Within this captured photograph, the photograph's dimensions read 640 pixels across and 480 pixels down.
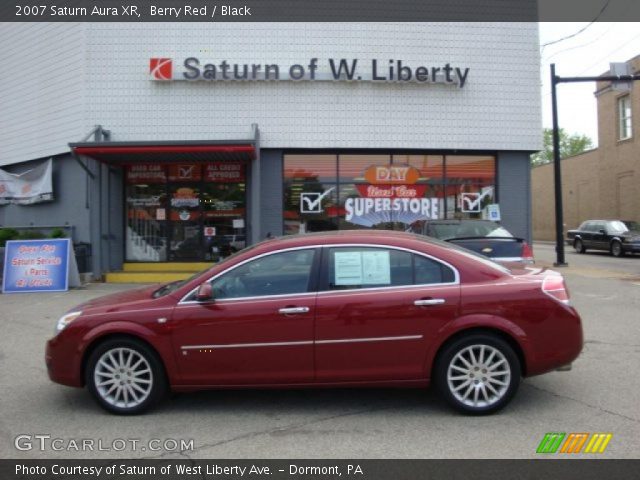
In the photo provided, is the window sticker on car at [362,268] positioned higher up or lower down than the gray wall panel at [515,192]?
lower down

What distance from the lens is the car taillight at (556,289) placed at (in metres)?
4.73

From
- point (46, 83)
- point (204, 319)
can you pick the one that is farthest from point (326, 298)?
point (46, 83)

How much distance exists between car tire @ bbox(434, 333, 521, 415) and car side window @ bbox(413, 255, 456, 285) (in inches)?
20.6

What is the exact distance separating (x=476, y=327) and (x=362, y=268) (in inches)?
42.0

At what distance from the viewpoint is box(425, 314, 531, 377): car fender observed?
458cm

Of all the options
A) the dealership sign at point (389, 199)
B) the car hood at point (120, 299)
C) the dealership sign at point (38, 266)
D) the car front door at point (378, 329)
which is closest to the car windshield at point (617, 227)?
the dealership sign at point (389, 199)

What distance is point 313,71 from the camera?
14406mm

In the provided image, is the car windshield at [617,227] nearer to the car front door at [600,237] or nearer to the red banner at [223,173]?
the car front door at [600,237]

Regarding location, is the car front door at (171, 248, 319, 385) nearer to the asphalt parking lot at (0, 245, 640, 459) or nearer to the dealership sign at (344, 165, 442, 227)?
the asphalt parking lot at (0, 245, 640, 459)

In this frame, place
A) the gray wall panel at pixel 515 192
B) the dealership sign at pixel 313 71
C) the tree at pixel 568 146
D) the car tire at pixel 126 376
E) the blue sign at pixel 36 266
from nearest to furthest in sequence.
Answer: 1. the car tire at pixel 126 376
2. the blue sign at pixel 36 266
3. the dealership sign at pixel 313 71
4. the gray wall panel at pixel 515 192
5. the tree at pixel 568 146

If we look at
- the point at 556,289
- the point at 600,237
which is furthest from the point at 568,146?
the point at 556,289

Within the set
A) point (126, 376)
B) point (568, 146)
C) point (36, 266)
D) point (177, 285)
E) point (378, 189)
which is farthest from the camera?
point (568, 146)

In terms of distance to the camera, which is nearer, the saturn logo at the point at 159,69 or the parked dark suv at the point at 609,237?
the saturn logo at the point at 159,69

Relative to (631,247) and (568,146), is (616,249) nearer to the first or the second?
(631,247)
